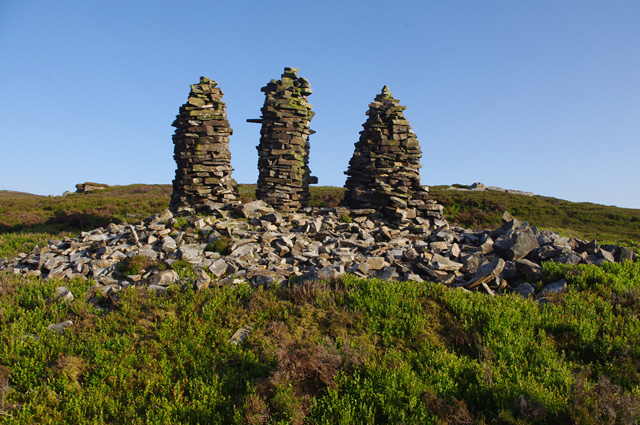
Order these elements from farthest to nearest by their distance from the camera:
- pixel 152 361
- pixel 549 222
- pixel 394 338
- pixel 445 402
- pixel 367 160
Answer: pixel 549 222
pixel 367 160
pixel 394 338
pixel 152 361
pixel 445 402

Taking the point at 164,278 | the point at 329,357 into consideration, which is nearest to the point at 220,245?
the point at 164,278

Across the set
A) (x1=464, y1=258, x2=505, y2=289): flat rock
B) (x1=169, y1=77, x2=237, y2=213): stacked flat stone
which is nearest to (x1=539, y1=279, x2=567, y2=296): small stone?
(x1=464, y1=258, x2=505, y2=289): flat rock

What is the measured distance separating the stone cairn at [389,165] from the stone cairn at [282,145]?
3.01 metres

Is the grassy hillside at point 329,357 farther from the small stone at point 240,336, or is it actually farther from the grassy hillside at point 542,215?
the grassy hillside at point 542,215

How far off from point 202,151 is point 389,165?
30.0 ft

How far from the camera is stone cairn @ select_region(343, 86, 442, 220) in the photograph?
19.1 m

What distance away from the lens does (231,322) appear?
26.1ft

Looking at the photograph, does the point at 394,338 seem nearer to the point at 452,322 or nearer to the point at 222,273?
the point at 452,322

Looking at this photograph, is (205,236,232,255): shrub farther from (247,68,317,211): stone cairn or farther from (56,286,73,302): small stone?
(247,68,317,211): stone cairn

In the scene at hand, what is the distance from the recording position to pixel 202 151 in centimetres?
1966

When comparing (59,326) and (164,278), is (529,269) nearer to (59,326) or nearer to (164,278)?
(164,278)

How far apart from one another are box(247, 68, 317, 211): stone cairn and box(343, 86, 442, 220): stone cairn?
3013mm

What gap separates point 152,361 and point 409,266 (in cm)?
734

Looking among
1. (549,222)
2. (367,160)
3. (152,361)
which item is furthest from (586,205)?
(152,361)
